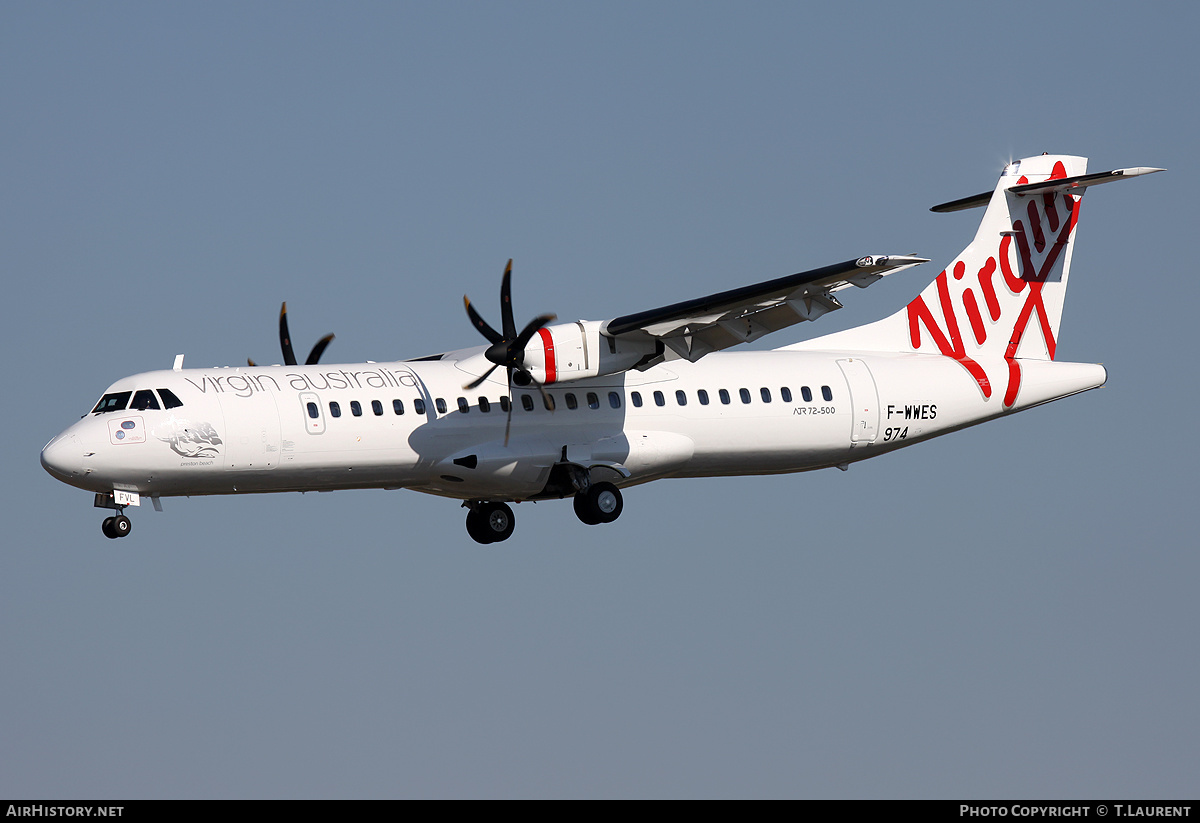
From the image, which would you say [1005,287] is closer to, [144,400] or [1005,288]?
[1005,288]

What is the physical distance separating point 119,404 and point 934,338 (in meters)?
15.5

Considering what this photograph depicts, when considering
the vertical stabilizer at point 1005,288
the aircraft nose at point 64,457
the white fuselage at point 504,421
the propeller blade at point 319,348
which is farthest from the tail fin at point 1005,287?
the aircraft nose at point 64,457

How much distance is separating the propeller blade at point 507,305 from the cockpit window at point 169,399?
5.49m

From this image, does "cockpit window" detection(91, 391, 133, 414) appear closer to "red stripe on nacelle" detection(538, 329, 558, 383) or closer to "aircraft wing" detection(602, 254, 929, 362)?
"red stripe on nacelle" detection(538, 329, 558, 383)

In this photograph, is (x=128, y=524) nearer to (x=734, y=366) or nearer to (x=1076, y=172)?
(x=734, y=366)

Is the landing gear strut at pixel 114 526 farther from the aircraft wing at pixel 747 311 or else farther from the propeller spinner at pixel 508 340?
the aircraft wing at pixel 747 311

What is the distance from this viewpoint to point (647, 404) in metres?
29.1

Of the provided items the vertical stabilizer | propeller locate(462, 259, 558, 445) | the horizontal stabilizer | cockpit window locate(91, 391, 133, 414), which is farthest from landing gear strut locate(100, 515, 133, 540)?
the horizontal stabilizer

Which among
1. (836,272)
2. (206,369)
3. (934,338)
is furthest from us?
(934,338)

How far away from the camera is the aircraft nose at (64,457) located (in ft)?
82.9

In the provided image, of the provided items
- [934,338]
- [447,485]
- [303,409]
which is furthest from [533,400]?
[934,338]

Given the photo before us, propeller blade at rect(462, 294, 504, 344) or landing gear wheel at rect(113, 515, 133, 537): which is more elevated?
propeller blade at rect(462, 294, 504, 344)

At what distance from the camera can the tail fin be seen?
1266 inches

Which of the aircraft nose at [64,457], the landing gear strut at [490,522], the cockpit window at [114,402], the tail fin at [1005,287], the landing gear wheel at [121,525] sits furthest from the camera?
the tail fin at [1005,287]
